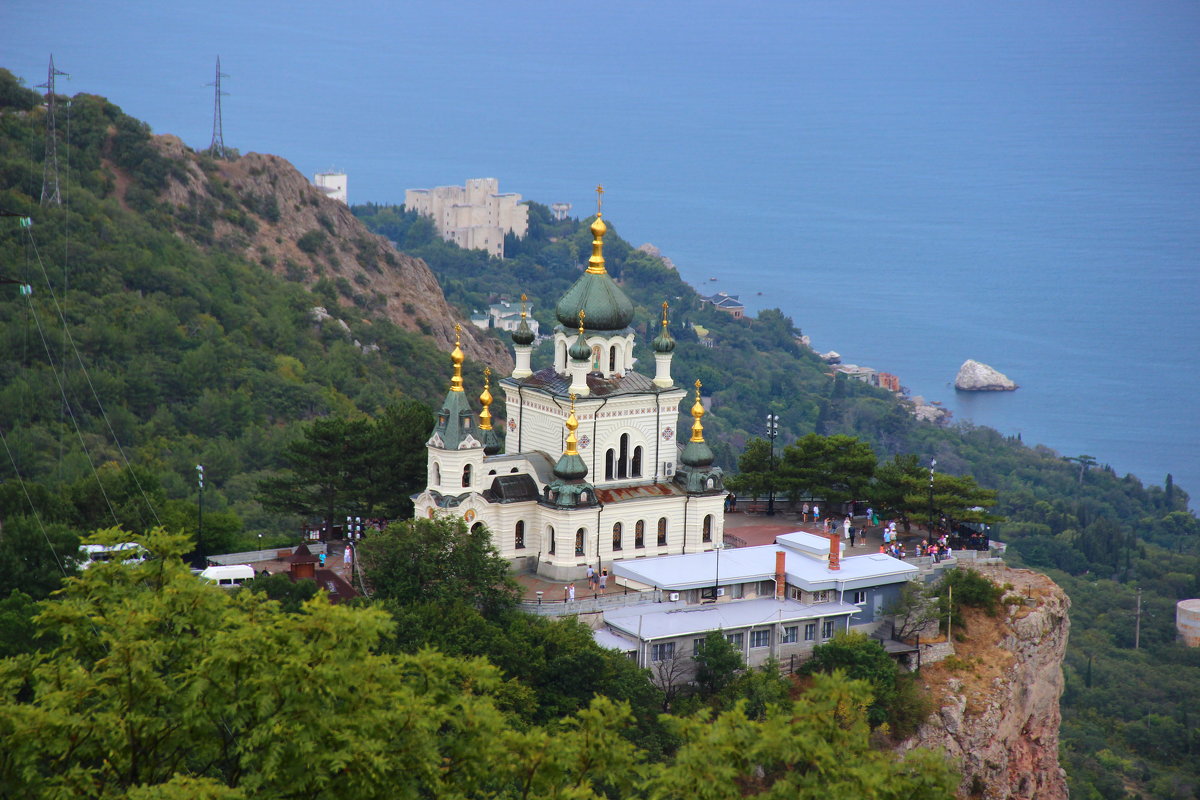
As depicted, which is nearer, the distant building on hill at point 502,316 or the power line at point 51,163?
the power line at point 51,163

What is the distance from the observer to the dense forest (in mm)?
48000

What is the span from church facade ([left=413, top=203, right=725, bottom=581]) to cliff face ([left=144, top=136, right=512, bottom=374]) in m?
43.5

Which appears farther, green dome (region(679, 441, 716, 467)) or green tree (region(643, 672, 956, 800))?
green dome (region(679, 441, 716, 467))

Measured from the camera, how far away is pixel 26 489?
1838 inches

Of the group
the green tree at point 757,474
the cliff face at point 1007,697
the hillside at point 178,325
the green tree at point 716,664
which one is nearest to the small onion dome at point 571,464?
the hillside at point 178,325

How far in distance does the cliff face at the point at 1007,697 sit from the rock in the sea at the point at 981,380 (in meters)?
115

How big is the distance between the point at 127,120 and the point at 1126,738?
59258 mm

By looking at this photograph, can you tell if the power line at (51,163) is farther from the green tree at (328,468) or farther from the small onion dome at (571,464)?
the small onion dome at (571,464)

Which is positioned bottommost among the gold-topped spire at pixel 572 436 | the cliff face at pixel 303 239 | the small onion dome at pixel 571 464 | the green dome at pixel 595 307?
the small onion dome at pixel 571 464

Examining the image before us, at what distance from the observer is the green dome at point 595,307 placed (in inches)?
1864

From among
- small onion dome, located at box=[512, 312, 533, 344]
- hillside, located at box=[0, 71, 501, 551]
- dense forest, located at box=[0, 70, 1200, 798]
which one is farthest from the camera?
hillside, located at box=[0, 71, 501, 551]

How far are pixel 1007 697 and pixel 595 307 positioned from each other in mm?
15323

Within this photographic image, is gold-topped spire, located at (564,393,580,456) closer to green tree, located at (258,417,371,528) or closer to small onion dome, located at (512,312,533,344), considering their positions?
small onion dome, located at (512,312,533,344)

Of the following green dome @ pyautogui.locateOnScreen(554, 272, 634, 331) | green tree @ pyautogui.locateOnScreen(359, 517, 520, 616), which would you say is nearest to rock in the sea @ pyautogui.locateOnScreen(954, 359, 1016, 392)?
green dome @ pyautogui.locateOnScreen(554, 272, 634, 331)
